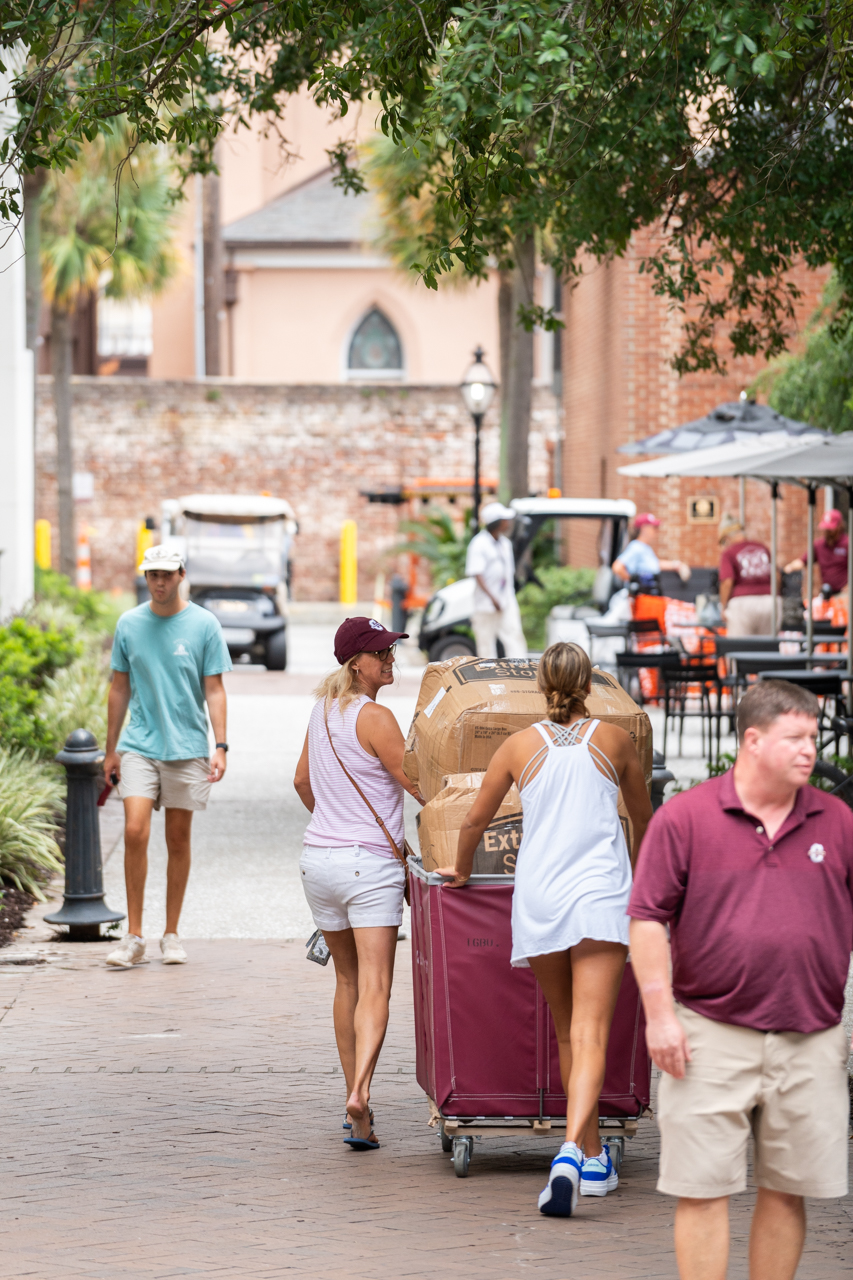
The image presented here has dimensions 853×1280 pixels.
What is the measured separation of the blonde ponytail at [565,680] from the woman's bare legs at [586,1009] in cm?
68

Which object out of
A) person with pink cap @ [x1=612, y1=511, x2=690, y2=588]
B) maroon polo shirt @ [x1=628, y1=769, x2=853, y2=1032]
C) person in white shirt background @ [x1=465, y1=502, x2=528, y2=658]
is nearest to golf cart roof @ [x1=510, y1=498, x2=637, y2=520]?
person with pink cap @ [x1=612, y1=511, x2=690, y2=588]

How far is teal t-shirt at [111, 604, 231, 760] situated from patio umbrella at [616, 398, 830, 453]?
378 inches

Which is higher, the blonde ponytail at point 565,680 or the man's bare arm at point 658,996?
the blonde ponytail at point 565,680

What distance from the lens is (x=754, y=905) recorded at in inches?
146

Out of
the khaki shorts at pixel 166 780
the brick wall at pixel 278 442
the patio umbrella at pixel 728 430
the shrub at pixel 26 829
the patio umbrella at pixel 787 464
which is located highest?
the brick wall at pixel 278 442

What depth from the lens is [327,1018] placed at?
7.20 m

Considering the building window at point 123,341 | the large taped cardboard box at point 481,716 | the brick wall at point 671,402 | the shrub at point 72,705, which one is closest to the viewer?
the large taped cardboard box at point 481,716

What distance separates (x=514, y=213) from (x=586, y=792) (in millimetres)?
6029

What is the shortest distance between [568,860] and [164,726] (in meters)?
3.49

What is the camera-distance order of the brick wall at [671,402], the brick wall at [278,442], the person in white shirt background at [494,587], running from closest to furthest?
the person in white shirt background at [494,587] → the brick wall at [671,402] → the brick wall at [278,442]

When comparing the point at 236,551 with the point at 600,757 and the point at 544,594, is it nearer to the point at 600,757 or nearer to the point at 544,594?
the point at 544,594

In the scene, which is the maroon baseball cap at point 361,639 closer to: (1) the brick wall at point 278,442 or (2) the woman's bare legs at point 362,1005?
(2) the woman's bare legs at point 362,1005

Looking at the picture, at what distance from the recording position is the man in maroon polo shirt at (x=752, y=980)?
146 inches

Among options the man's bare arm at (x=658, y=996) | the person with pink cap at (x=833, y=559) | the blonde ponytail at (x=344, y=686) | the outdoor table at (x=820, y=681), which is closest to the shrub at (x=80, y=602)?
the person with pink cap at (x=833, y=559)
